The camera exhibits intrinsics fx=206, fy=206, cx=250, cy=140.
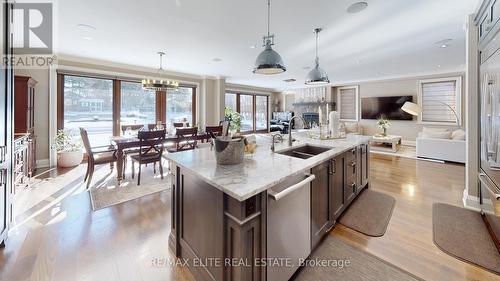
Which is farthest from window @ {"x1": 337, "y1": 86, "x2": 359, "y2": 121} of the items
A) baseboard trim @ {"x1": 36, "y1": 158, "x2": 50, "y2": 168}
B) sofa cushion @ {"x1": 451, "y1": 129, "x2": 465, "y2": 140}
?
baseboard trim @ {"x1": 36, "y1": 158, "x2": 50, "y2": 168}

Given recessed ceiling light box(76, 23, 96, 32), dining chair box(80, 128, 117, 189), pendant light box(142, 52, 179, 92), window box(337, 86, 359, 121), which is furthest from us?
window box(337, 86, 359, 121)

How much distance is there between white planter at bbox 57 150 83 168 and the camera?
455 centimetres

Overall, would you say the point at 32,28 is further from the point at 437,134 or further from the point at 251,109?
the point at 437,134

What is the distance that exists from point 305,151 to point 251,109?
7.43m

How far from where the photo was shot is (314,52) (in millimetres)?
4355

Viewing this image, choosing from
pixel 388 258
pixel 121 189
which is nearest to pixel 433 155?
pixel 388 258

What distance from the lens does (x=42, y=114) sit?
446 cm

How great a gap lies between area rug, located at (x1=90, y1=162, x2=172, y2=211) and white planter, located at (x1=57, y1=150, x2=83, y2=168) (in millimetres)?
1072

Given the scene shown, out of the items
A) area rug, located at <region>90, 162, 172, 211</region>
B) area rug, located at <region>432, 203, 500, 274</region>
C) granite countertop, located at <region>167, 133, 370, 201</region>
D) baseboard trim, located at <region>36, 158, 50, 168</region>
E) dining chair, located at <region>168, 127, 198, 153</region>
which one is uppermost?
dining chair, located at <region>168, 127, 198, 153</region>

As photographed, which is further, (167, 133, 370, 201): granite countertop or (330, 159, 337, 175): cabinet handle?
(330, 159, 337, 175): cabinet handle

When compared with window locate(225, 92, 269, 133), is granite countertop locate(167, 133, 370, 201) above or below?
below

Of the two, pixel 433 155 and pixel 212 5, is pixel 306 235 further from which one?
pixel 433 155

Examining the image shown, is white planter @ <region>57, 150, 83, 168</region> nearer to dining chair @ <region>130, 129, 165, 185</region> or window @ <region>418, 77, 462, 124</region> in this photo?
dining chair @ <region>130, 129, 165, 185</region>

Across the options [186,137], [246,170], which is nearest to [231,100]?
[186,137]
